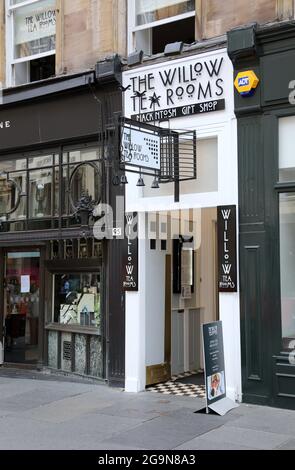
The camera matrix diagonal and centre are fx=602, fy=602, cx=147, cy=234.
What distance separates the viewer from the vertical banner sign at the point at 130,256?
9590 millimetres

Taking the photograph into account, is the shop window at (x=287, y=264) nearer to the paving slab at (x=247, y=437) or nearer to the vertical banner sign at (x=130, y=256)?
the paving slab at (x=247, y=437)

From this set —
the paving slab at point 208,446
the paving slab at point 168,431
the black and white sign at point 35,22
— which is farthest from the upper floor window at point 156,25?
the paving slab at point 208,446

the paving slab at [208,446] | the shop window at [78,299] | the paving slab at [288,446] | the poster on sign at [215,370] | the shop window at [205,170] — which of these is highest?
the shop window at [205,170]

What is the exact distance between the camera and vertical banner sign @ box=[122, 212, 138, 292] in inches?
378

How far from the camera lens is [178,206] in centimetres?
917

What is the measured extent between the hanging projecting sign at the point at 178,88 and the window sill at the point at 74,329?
363 centimetres

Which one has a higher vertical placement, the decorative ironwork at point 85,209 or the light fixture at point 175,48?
the light fixture at point 175,48

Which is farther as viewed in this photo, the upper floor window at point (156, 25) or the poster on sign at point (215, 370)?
the upper floor window at point (156, 25)

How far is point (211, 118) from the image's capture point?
890 cm

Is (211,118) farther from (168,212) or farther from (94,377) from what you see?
(94,377)

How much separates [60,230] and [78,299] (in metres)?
1.27

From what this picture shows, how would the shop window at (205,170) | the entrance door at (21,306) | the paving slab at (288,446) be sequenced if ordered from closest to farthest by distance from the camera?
1. the paving slab at (288,446)
2. the shop window at (205,170)
3. the entrance door at (21,306)

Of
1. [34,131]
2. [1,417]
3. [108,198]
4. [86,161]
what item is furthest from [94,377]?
[34,131]

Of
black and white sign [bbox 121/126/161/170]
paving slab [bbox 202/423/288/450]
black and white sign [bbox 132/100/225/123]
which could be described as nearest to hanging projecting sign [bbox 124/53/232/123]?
black and white sign [bbox 132/100/225/123]
